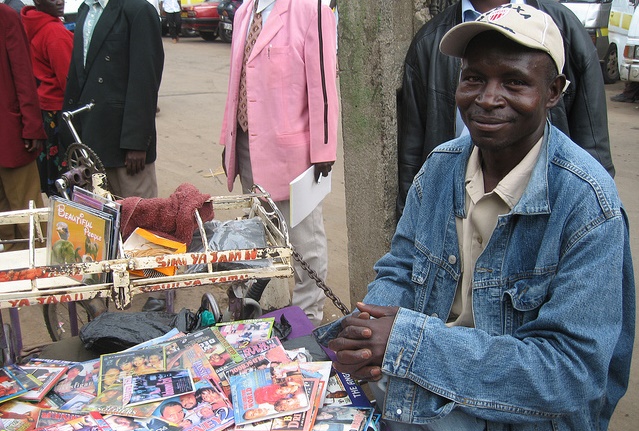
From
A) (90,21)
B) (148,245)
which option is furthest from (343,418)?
(90,21)

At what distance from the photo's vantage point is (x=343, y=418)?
2029mm

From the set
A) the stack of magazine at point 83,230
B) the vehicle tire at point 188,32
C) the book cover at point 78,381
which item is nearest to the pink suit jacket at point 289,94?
the stack of magazine at point 83,230

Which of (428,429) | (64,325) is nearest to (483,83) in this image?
(428,429)

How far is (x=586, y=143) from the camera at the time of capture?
8.84ft

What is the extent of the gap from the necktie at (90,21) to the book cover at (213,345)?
245cm

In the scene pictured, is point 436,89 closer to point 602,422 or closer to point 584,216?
point 584,216

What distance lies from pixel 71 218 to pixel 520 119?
5.40 ft

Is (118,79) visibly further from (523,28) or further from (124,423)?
(523,28)

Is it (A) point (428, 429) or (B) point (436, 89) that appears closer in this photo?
(A) point (428, 429)

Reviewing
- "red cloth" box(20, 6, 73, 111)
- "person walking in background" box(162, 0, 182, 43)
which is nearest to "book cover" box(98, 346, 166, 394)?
"red cloth" box(20, 6, 73, 111)

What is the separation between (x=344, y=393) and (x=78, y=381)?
98 centimetres

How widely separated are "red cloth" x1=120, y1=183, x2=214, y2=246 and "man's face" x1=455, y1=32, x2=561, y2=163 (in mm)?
1302

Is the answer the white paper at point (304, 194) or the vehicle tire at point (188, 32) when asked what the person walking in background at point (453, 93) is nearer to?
the white paper at point (304, 194)

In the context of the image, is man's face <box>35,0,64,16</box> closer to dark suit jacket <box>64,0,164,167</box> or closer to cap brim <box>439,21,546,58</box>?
dark suit jacket <box>64,0,164,167</box>
